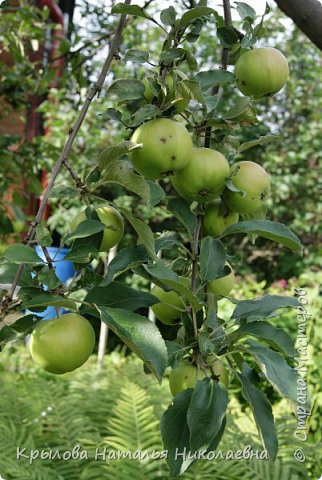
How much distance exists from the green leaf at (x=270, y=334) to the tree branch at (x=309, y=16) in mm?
364

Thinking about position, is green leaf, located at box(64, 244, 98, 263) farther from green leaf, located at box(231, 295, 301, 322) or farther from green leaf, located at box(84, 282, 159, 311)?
green leaf, located at box(231, 295, 301, 322)

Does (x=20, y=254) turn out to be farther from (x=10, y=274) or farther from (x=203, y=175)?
(x=203, y=175)

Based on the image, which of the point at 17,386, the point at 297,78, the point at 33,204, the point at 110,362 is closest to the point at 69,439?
the point at 17,386

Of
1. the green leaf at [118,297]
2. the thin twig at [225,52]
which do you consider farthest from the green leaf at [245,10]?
the green leaf at [118,297]

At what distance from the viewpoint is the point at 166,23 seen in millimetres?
636

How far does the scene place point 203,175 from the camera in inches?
23.7

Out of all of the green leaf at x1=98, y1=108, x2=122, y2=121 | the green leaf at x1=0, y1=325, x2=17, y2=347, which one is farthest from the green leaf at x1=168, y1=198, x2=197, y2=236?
the green leaf at x1=0, y1=325, x2=17, y2=347

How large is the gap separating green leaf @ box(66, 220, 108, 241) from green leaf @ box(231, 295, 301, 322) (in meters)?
0.18

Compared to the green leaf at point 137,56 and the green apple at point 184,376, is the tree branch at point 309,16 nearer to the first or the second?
the green leaf at point 137,56

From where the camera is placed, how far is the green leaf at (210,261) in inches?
23.3

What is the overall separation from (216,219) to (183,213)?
4cm

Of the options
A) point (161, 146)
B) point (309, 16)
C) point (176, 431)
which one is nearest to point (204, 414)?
point (176, 431)

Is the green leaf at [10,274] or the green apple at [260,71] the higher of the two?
the green apple at [260,71]

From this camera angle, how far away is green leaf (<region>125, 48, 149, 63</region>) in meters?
0.66
